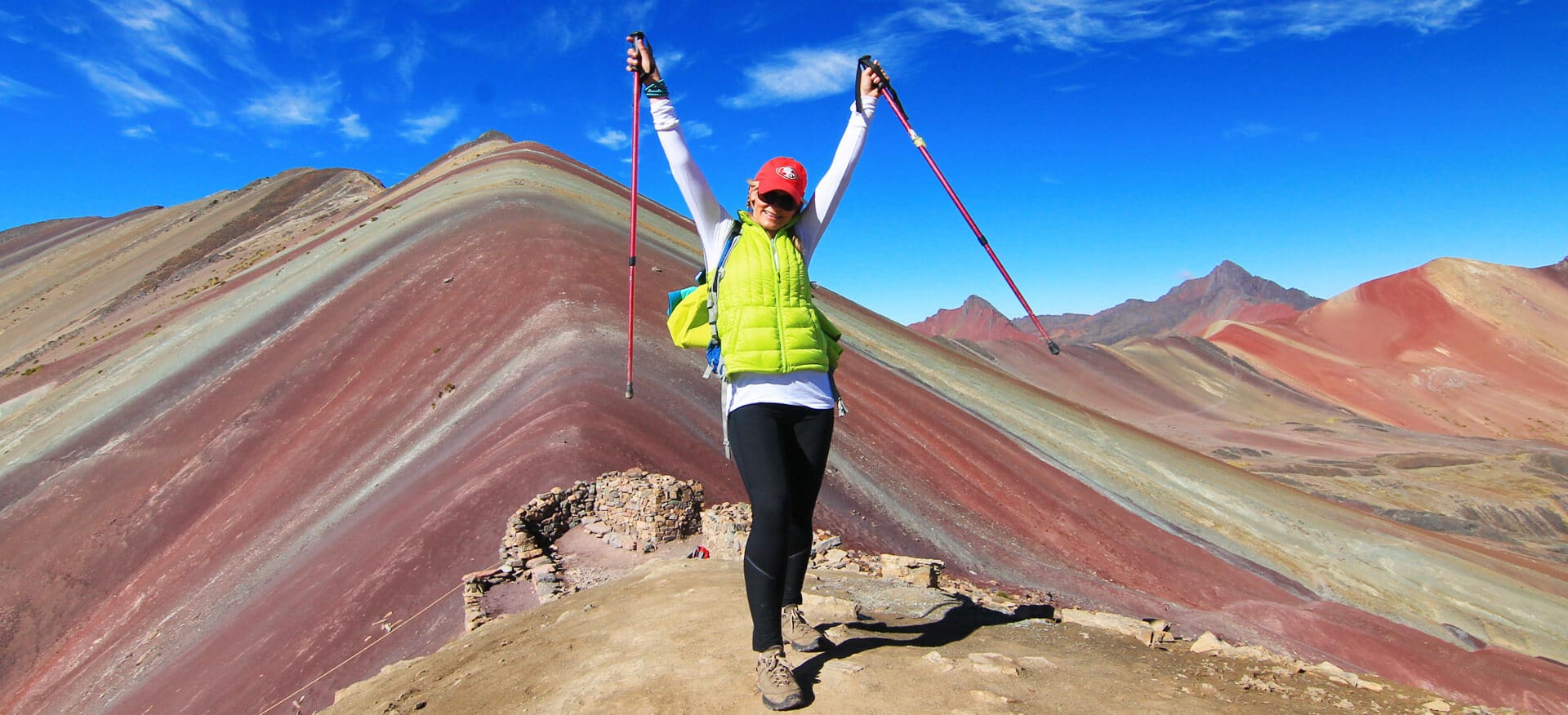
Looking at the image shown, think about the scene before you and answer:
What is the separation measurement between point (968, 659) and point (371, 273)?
63.8ft

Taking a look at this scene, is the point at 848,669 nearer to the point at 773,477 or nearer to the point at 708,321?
the point at 773,477

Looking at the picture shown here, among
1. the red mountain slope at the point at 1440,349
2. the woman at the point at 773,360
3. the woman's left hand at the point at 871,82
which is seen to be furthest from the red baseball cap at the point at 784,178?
the red mountain slope at the point at 1440,349

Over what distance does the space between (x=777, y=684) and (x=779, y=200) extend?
167cm

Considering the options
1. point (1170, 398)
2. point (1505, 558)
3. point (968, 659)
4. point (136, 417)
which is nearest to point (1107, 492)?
point (1505, 558)

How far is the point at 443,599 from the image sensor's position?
6.45 meters

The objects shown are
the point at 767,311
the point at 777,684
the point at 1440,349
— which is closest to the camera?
the point at 777,684

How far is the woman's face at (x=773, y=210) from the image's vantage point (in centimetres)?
292

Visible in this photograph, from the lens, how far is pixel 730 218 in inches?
120

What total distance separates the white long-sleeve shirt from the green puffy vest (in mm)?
50

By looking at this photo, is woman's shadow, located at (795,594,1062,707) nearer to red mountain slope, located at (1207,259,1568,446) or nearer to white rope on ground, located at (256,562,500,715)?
white rope on ground, located at (256,562,500,715)

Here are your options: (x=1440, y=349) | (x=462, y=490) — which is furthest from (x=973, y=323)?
(x=462, y=490)

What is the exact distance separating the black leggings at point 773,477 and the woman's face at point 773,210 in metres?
0.69

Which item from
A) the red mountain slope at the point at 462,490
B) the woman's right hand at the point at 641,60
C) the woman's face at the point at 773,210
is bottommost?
the red mountain slope at the point at 462,490

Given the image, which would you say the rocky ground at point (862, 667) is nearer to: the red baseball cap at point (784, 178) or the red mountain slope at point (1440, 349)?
the red baseball cap at point (784, 178)
